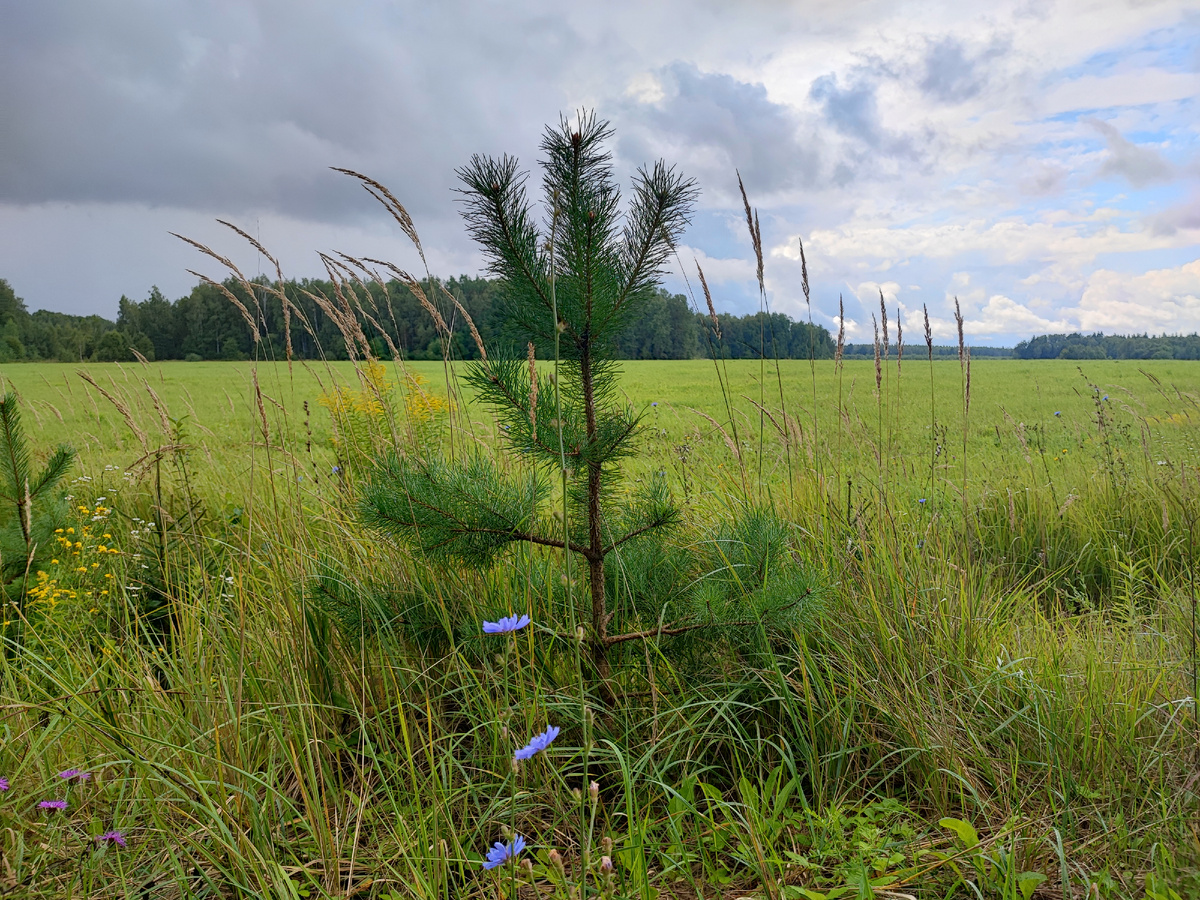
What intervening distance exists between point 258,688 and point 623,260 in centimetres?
163

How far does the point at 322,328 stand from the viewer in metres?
3.58

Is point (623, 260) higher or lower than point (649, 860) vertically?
higher

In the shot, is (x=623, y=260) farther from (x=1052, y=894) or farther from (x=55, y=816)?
(x=55, y=816)

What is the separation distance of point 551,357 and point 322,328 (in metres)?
2.31

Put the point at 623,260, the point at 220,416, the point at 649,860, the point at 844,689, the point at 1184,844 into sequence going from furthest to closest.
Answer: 1. the point at 220,416
2. the point at 844,689
3. the point at 623,260
4. the point at 649,860
5. the point at 1184,844

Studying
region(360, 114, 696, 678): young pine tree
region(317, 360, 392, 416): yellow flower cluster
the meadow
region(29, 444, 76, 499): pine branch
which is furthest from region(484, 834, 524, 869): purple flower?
region(29, 444, 76, 499): pine branch

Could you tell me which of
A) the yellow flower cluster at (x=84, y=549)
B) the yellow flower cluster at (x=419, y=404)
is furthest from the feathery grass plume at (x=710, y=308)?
the yellow flower cluster at (x=84, y=549)

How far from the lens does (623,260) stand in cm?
176

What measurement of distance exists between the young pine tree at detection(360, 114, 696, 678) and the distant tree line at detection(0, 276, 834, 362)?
4.6 inches

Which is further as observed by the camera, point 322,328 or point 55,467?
point 322,328

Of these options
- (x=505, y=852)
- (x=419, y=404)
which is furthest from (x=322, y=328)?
(x=505, y=852)

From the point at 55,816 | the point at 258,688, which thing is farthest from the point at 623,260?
the point at 55,816

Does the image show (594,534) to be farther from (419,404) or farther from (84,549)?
(84,549)

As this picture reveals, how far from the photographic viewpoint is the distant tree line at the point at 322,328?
8.35 ft
